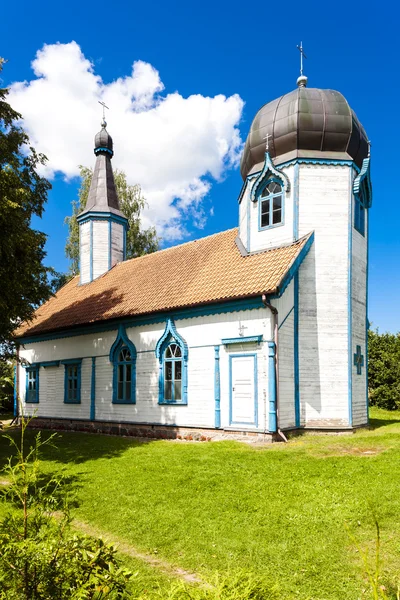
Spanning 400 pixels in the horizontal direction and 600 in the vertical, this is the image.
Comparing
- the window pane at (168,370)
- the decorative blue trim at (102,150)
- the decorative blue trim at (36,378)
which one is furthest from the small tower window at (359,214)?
the decorative blue trim at (102,150)

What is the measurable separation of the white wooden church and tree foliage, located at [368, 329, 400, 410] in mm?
9740

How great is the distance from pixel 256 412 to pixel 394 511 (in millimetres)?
6172

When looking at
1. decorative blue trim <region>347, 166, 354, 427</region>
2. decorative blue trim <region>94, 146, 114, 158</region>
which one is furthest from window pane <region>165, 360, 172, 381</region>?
decorative blue trim <region>94, 146, 114, 158</region>

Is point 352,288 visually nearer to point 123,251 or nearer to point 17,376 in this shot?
point 123,251

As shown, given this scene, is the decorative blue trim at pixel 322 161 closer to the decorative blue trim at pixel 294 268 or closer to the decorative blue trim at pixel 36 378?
the decorative blue trim at pixel 294 268

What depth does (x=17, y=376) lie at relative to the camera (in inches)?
884

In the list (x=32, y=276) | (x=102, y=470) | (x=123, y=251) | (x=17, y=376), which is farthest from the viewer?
(x=123, y=251)

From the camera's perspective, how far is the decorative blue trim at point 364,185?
14.7 meters

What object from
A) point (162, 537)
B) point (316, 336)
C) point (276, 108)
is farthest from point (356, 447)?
point (276, 108)

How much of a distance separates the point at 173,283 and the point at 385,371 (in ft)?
44.9

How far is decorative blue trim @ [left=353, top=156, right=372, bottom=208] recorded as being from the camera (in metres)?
14.7

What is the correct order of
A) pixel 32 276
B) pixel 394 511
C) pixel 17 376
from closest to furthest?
pixel 394 511
pixel 32 276
pixel 17 376

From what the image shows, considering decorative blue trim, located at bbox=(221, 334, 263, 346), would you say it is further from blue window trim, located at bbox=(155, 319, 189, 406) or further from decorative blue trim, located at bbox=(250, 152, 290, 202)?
decorative blue trim, located at bbox=(250, 152, 290, 202)

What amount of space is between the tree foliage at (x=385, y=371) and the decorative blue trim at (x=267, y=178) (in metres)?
13.5
